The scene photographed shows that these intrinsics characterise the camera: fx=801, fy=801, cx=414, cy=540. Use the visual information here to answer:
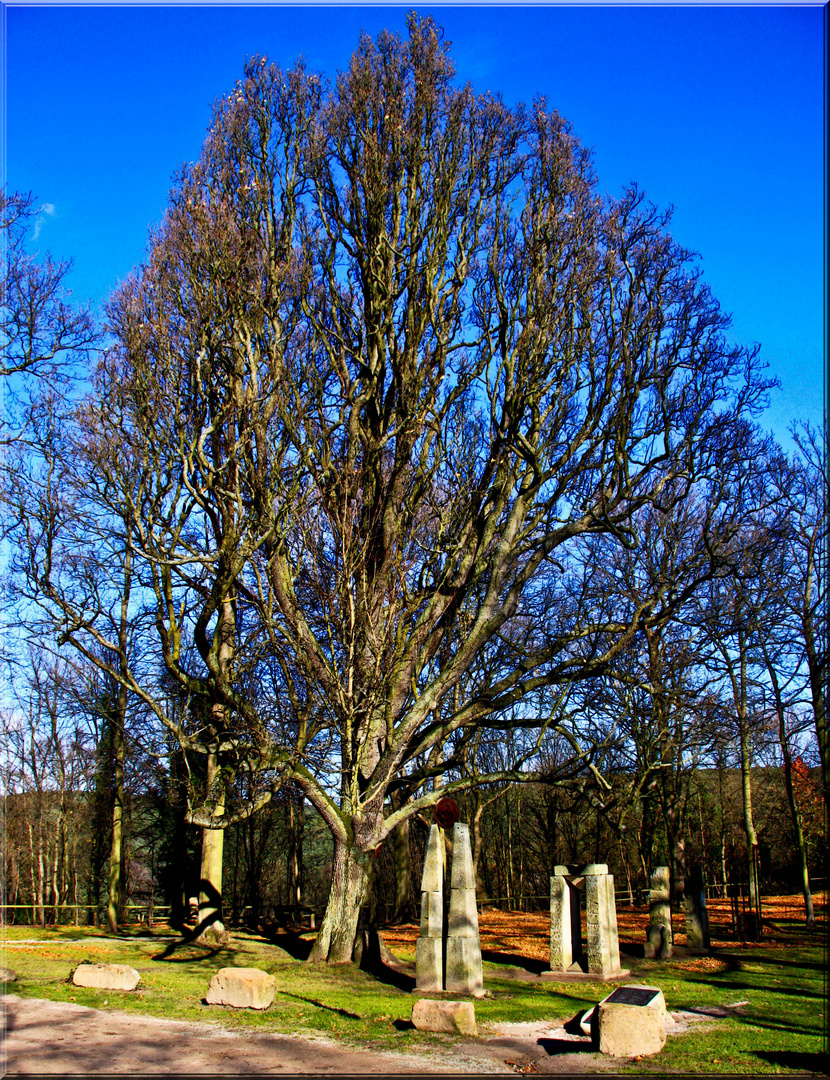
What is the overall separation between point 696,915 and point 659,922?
45.6 inches

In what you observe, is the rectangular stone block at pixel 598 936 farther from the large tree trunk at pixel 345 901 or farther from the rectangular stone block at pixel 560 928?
the large tree trunk at pixel 345 901

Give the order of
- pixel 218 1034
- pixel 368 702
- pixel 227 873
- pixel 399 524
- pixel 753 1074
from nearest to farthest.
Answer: pixel 753 1074, pixel 218 1034, pixel 368 702, pixel 399 524, pixel 227 873

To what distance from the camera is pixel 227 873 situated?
34.4m

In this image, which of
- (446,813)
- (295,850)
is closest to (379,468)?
(446,813)

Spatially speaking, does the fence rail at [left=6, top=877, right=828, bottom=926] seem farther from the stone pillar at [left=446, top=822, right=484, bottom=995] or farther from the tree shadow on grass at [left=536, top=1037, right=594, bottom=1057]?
the tree shadow on grass at [left=536, top=1037, right=594, bottom=1057]

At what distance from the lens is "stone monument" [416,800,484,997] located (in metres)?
11.5

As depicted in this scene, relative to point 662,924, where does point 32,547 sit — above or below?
above

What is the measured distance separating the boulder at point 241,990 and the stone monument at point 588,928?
19.3 feet

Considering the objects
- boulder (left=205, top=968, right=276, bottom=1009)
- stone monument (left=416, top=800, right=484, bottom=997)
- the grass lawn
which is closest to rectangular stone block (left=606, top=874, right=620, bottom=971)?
the grass lawn

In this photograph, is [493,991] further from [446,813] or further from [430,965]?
[446,813]

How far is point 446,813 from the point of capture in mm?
12109

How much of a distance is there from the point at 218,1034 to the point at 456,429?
11724mm

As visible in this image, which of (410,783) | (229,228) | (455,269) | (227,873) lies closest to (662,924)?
(410,783)

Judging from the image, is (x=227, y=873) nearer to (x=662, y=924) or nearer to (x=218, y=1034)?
(x=662, y=924)
